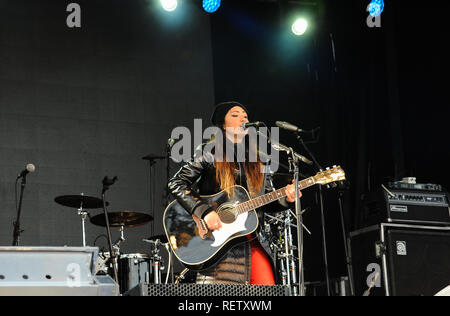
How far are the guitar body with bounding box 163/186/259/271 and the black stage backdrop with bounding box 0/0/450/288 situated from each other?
9.68ft

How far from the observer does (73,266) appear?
2137mm

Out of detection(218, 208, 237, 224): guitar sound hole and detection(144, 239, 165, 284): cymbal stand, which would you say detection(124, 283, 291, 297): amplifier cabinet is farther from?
detection(144, 239, 165, 284): cymbal stand

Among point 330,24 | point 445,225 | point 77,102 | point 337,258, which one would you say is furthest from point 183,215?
point 330,24

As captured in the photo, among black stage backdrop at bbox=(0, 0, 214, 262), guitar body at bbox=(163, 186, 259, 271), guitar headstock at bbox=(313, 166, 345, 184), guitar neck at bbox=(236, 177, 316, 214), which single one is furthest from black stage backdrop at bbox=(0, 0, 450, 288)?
guitar body at bbox=(163, 186, 259, 271)

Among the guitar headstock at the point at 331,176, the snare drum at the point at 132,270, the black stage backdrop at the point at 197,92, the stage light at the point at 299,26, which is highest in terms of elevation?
the stage light at the point at 299,26

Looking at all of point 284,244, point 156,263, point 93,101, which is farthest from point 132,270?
point 93,101

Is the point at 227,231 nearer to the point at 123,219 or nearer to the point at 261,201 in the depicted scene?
the point at 261,201

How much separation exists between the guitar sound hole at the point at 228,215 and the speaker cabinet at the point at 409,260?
184 centimetres

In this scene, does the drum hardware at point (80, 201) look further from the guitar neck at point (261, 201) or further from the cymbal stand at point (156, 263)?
the guitar neck at point (261, 201)

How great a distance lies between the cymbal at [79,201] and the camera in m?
6.17

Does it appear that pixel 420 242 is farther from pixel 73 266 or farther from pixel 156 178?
pixel 73 266

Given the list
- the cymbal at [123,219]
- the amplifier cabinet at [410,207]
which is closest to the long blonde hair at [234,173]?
the amplifier cabinet at [410,207]

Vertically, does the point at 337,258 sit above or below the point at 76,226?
below

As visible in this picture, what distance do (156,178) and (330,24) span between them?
2947mm
